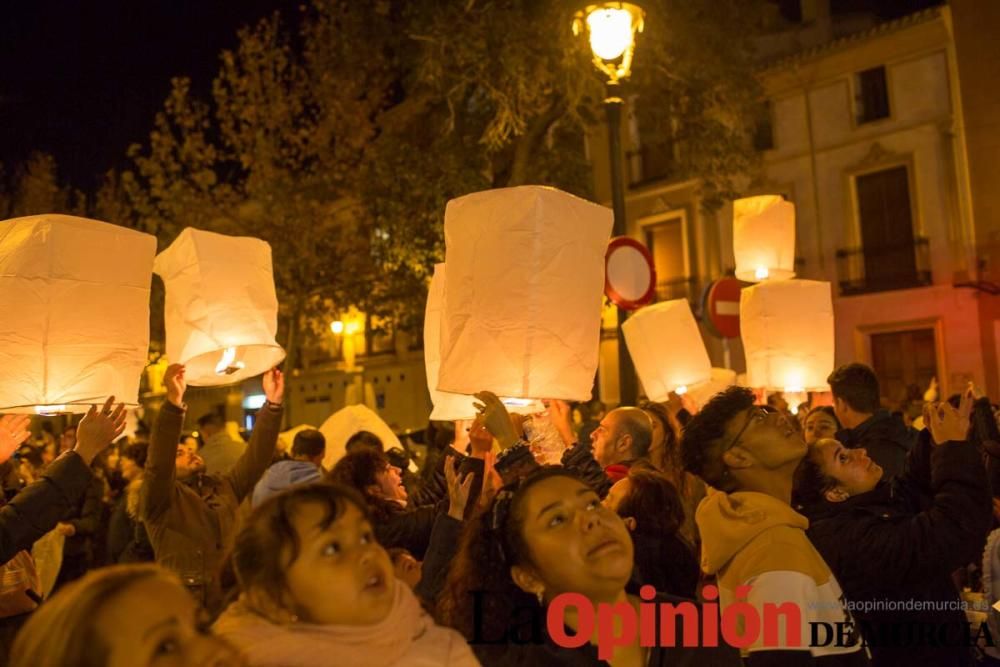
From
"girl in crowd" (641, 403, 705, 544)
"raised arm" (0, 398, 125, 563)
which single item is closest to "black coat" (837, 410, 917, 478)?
"girl in crowd" (641, 403, 705, 544)

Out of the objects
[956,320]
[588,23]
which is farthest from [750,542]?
[956,320]

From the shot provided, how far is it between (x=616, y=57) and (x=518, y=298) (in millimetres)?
3902

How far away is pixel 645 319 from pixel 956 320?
15.7 meters

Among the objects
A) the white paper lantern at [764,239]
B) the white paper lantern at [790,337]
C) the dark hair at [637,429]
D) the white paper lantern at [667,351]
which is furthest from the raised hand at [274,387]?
the white paper lantern at [764,239]

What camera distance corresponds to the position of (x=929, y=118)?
2105cm

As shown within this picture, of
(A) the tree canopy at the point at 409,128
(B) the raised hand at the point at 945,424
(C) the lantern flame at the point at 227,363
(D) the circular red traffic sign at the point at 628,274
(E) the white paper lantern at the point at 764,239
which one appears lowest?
(B) the raised hand at the point at 945,424

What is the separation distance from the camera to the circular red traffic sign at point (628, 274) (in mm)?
6871

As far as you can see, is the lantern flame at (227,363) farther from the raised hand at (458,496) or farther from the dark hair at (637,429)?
the dark hair at (637,429)

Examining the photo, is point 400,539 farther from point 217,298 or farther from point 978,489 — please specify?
point 978,489

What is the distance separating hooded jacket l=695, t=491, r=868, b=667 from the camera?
103 inches

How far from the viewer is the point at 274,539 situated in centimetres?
216

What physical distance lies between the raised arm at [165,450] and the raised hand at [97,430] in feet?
1.74

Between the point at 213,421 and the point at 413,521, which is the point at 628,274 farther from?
the point at 213,421

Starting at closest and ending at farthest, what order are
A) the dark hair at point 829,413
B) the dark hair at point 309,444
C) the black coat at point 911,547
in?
the black coat at point 911,547
the dark hair at point 829,413
the dark hair at point 309,444
